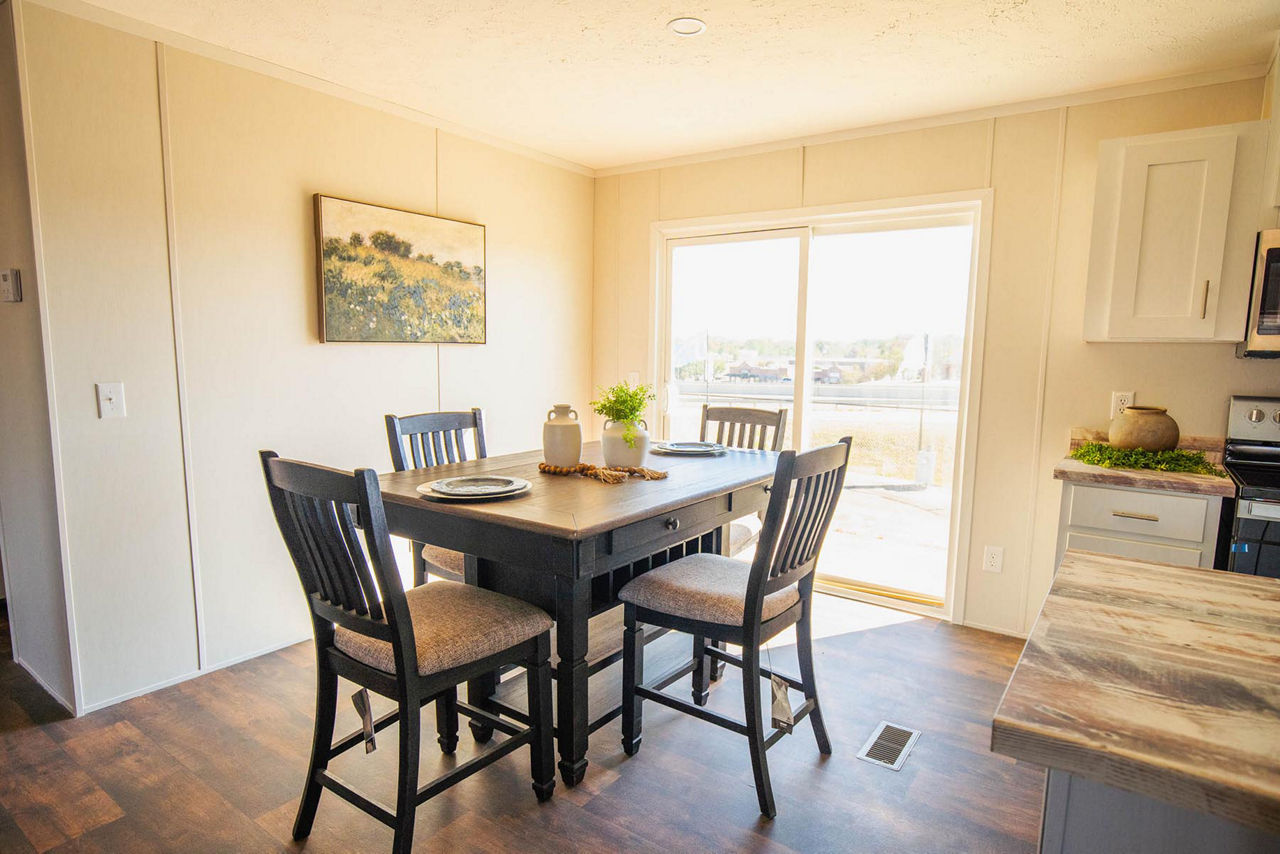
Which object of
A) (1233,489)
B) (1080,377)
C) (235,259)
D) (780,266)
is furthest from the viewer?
(780,266)

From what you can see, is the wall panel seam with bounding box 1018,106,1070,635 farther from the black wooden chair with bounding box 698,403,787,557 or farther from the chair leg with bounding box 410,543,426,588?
the chair leg with bounding box 410,543,426,588

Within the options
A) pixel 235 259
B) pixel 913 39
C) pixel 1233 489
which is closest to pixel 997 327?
pixel 1233 489

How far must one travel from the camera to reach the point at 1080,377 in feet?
10.2

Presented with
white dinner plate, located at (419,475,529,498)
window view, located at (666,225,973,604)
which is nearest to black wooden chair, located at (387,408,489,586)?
white dinner plate, located at (419,475,529,498)

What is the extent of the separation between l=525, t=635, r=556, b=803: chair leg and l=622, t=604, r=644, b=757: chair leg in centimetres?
30

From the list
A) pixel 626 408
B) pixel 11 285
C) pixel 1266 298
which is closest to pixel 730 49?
pixel 626 408

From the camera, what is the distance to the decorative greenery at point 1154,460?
2.66 m

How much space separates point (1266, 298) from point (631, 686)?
262cm

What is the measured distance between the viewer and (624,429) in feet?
8.19

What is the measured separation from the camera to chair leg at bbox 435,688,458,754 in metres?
2.22

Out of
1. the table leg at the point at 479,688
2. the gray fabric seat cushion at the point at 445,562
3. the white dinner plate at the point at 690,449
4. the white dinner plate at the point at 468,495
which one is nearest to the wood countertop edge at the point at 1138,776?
the white dinner plate at the point at 468,495

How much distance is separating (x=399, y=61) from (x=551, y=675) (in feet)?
8.03

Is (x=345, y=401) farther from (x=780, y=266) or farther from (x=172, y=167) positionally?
(x=780, y=266)

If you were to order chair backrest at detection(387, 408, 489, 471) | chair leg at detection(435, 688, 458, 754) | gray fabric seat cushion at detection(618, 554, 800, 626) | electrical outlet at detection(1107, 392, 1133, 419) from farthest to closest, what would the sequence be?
electrical outlet at detection(1107, 392, 1133, 419)
chair backrest at detection(387, 408, 489, 471)
chair leg at detection(435, 688, 458, 754)
gray fabric seat cushion at detection(618, 554, 800, 626)
